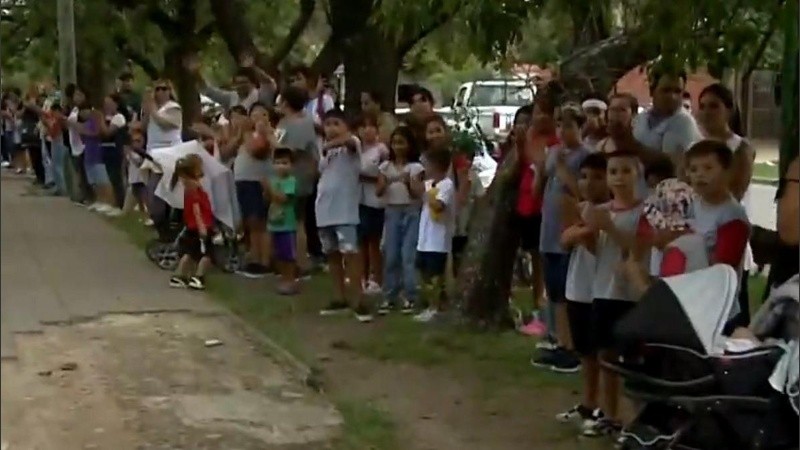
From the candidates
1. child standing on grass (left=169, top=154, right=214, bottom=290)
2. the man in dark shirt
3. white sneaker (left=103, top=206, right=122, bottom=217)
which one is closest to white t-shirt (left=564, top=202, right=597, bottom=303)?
child standing on grass (left=169, top=154, right=214, bottom=290)

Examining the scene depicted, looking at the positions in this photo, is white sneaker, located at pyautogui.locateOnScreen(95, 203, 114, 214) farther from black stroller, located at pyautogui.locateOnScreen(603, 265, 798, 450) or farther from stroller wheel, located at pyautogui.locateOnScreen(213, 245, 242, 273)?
black stroller, located at pyautogui.locateOnScreen(603, 265, 798, 450)

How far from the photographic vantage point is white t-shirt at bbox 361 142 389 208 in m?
10.4

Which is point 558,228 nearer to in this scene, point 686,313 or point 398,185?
point 398,185

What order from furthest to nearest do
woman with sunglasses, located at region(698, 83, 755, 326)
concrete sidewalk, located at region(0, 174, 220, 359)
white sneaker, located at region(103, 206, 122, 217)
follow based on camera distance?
white sneaker, located at region(103, 206, 122, 217)
woman with sunglasses, located at region(698, 83, 755, 326)
concrete sidewalk, located at region(0, 174, 220, 359)

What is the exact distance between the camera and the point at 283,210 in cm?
1126

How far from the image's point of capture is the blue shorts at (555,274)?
808 cm

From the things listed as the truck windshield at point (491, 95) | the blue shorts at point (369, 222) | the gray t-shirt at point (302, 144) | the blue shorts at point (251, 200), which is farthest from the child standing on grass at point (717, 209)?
the truck windshield at point (491, 95)

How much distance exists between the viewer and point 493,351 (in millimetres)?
8953

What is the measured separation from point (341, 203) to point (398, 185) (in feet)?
1.59

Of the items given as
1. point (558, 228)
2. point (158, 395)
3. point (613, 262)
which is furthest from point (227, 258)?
point (613, 262)

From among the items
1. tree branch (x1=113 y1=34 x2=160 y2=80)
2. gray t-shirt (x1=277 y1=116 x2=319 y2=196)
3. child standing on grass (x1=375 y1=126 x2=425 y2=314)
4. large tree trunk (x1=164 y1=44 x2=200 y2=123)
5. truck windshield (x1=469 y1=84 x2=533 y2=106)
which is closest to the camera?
child standing on grass (x1=375 y1=126 x2=425 y2=314)

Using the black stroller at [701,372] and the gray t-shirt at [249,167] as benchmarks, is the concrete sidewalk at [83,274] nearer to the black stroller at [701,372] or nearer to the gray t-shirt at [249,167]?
the gray t-shirt at [249,167]

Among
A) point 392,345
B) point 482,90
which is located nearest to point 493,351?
point 392,345

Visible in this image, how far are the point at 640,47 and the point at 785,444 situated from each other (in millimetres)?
3912
